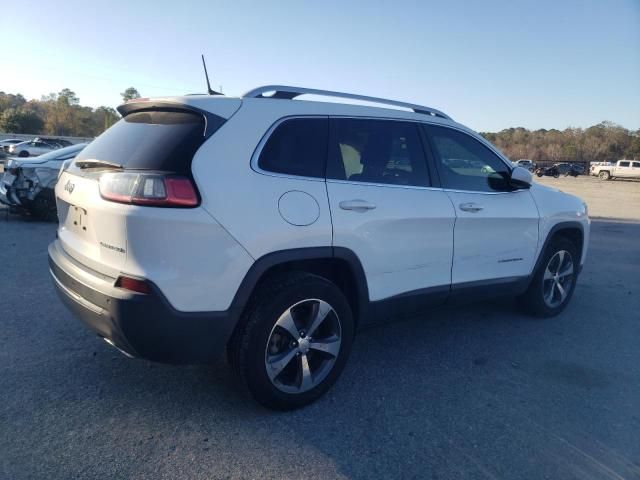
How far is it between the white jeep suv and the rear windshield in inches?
0.4

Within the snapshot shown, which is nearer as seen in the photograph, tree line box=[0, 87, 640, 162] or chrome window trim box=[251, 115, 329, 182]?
chrome window trim box=[251, 115, 329, 182]

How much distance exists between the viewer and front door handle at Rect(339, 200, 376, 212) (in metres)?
2.98

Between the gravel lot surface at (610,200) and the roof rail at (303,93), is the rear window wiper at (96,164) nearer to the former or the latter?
the roof rail at (303,93)

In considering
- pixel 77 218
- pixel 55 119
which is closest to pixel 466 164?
pixel 77 218

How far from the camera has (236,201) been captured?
256cm

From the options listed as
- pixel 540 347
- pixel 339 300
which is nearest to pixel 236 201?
pixel 339 300

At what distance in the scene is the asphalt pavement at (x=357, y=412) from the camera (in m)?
2.47


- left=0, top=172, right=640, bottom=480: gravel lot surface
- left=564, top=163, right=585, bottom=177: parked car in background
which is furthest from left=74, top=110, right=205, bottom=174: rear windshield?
left=564, top=163, right=585, bottom=177: parked car in background

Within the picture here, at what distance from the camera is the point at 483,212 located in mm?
3883

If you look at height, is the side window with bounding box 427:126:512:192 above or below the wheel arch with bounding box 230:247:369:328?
above

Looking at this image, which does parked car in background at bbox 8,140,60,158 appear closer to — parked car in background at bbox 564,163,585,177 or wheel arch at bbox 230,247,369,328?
wheel arch at bbox 230,247,369,328

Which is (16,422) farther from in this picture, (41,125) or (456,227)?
(41,125)

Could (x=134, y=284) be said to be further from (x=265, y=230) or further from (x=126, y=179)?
(x=265, y=230)

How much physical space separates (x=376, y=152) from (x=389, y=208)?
0.45 meters
